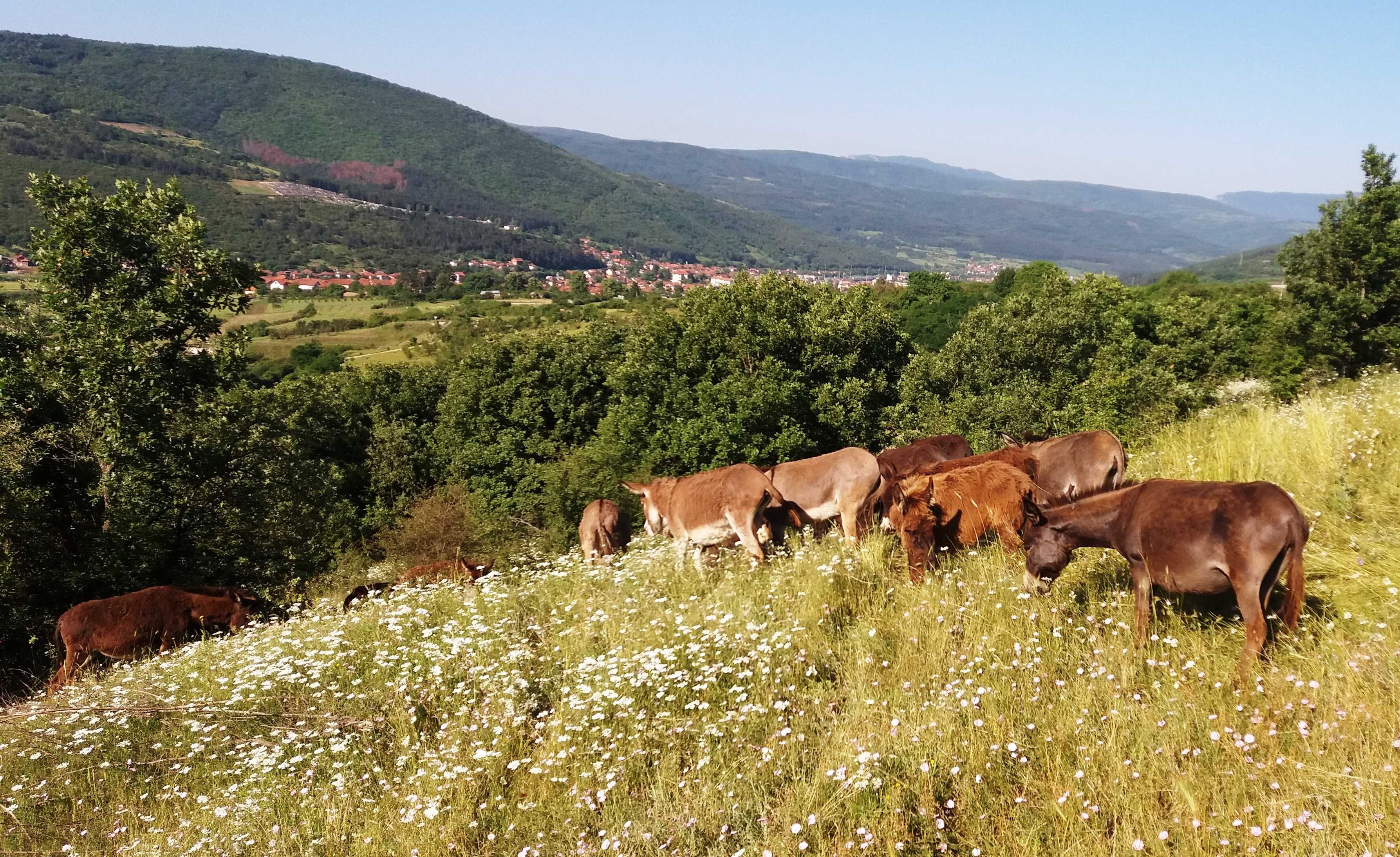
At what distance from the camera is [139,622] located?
33.6 ft

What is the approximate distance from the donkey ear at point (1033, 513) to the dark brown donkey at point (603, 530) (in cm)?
902

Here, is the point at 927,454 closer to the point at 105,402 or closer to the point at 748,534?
the point at 748,534

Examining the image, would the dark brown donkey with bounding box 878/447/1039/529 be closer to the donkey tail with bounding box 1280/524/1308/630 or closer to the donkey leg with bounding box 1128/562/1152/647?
the donkey leg with bounding box 1128/562/1152/647

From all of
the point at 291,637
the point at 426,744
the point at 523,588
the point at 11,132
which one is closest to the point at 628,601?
the point at 523,588

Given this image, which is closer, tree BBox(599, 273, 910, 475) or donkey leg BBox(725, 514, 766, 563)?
donkey leg BBox(725, 514, 766, 563)

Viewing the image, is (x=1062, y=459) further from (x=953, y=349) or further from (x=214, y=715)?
(x=953, y=349)

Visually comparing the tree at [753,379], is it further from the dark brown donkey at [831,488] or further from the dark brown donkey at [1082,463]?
the dark brown donkey at [1082,463]

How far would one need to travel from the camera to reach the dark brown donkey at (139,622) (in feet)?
32.8

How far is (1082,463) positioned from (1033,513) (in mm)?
3924

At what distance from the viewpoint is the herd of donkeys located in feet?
Answer: 16.5

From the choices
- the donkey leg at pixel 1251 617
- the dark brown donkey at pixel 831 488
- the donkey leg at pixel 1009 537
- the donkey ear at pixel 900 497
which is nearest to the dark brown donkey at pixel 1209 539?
the donkey leg at pixel 1251 617

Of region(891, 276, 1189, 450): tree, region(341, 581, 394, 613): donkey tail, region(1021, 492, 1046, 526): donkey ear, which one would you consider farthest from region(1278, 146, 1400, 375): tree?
region(341, 581, 394, 613): donkey tail

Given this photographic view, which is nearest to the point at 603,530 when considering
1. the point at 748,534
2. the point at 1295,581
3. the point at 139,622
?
the point at 748,534

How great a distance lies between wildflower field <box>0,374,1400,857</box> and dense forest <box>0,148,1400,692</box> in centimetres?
770
